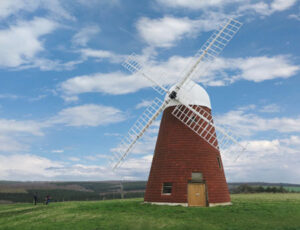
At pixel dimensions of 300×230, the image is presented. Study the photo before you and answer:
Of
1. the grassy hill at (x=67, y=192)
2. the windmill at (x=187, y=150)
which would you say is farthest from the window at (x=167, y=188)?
the grassy hill at (x=67, y=192)

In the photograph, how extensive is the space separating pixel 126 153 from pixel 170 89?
21.1ft

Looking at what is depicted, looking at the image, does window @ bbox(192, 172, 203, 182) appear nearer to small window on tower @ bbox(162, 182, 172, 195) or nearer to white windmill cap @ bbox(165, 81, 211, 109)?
small window on tower @ bbox(162, 182, 172, 195)

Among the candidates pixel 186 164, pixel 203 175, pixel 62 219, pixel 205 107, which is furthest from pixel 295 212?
pixel 62 219

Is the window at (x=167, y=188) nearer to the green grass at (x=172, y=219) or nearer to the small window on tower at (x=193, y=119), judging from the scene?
the green grass at (x=172, y=219)

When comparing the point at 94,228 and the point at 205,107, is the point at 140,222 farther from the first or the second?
the point at 205,107

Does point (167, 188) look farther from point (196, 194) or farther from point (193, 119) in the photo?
point (193, 119)

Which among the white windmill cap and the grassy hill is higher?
the white windmill cap

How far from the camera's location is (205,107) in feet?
79.6

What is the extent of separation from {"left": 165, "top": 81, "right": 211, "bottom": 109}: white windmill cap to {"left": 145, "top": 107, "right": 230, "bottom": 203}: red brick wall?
171 cm

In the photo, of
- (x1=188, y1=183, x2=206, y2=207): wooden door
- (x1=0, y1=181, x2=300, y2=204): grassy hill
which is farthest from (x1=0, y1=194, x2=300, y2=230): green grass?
(x1=0, y1=181, x2=300, y2=204): grassy hill

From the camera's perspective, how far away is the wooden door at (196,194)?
21.8 m

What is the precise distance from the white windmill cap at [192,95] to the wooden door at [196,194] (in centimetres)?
643

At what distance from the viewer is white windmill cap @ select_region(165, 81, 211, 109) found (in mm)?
23425

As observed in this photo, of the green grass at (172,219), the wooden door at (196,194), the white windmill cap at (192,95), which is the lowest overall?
the green grass at (172,219)
